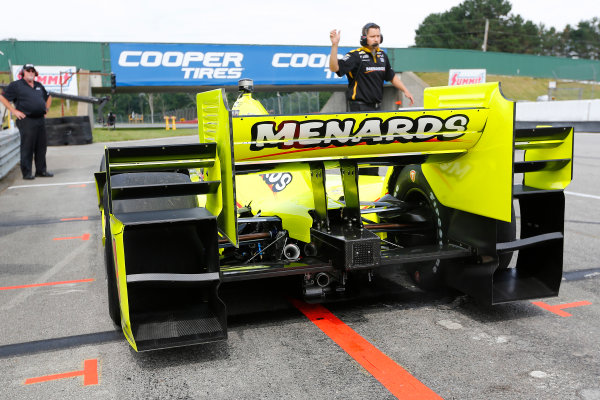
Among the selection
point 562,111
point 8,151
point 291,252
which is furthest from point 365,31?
point 562,111

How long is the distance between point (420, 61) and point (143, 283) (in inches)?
1609

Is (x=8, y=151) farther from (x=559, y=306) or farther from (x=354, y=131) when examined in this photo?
(x=559, y=306)

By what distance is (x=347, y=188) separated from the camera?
3.87m

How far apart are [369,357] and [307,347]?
37cm

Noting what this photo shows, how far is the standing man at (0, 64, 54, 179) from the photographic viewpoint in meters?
10.3

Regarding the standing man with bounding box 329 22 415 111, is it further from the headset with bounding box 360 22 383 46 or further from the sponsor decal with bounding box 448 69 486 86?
the sponsor decal with bounding box 448 69 486 86

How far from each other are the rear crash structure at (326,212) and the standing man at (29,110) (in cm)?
736

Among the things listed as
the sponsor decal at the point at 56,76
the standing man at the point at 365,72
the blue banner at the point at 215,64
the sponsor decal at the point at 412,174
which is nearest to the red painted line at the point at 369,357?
the sponsor decal at the point at 412,174

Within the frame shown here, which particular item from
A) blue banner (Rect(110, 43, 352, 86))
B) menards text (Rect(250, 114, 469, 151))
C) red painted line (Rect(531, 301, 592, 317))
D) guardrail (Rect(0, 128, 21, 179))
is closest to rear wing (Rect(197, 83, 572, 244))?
menards text (Rect(250, 114, 469, 151))

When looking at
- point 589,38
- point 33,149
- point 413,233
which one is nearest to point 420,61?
point 33,149

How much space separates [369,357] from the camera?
3127 millimetres

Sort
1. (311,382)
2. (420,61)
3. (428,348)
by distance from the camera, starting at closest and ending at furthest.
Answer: (311,382)
(428,348)
(420,61)

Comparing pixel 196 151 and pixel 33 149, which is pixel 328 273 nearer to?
pixel 196 151

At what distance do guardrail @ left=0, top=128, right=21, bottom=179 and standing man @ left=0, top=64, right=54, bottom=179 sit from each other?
409mm
